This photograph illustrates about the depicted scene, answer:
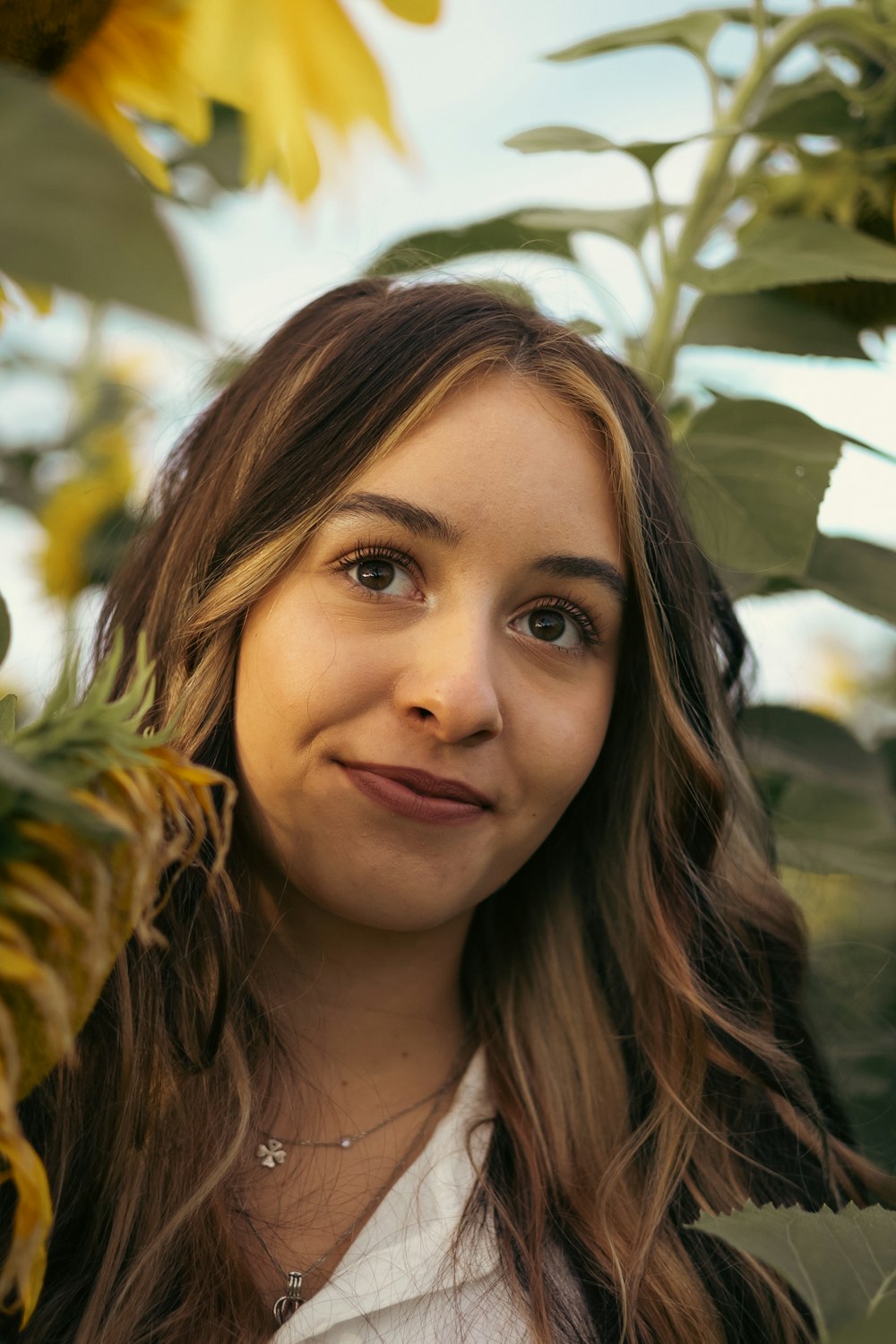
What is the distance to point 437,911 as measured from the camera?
0.95 m

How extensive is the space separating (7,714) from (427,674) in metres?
0.40

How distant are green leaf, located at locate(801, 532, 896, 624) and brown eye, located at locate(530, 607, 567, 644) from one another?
0.63 feet

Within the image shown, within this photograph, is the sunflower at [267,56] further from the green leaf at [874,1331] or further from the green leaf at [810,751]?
the green leaf at [810,751]

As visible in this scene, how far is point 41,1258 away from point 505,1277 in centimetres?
63

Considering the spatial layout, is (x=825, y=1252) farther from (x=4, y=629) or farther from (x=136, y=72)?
(x=136, y=72)

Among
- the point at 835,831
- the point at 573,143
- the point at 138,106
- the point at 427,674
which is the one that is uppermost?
the point at 138,106

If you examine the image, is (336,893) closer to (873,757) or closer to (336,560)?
(336,560)

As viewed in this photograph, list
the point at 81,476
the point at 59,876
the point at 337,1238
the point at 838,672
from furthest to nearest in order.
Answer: the point at 838,672, the point at 81,476, the point at 337,1238, the point at 59,876

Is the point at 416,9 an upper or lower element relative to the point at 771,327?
upper

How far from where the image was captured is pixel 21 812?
0.38 meters

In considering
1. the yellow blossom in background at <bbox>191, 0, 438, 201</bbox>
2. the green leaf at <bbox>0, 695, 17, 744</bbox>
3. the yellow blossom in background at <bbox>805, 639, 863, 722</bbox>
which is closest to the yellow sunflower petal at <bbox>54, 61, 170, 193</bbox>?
the yellow blossom in background at <bbox>191, 0, 438, 201</bbox>

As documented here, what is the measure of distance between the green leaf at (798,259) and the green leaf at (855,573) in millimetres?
213

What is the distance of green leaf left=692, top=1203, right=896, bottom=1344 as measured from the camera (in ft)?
1.84

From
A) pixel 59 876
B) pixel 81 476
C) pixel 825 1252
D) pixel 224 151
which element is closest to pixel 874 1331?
pixel 825 1252
